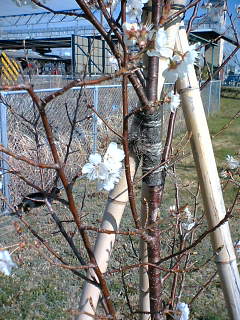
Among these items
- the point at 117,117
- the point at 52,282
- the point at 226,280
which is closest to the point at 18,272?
the point at 52,282

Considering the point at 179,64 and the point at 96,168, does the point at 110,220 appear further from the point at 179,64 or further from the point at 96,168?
the point at 179,64

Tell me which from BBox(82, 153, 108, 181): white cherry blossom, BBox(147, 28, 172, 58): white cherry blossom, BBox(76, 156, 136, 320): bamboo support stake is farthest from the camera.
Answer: BBox(76, 156, 136, 320): bamboo support stake

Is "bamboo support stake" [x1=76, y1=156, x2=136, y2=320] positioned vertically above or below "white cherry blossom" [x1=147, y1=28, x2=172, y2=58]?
below

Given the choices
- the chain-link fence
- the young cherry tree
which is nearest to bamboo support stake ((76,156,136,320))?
the young cherry tree

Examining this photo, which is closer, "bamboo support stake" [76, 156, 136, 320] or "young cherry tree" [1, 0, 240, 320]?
"young cherry tree" [1, 0, 240, 320]

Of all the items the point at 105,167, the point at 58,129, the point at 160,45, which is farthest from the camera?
the point at 58,129

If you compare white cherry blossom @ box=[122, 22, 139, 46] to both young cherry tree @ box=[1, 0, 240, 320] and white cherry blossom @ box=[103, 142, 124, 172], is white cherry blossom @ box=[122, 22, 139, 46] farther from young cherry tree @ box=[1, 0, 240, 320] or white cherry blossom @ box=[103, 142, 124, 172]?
white cherry blossom @ box=[103, 142, 124, 172]

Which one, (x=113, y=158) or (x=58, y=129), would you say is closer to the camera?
(x=113, y=158)

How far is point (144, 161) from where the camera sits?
3.93ft

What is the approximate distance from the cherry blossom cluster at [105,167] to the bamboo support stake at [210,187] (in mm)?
439

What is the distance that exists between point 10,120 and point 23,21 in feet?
61.0

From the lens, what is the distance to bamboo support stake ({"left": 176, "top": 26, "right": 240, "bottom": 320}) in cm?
133

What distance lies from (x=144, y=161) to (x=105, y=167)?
256 millimetres

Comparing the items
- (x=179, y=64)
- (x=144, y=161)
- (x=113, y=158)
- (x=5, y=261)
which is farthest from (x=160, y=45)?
(x=5, y=261)
